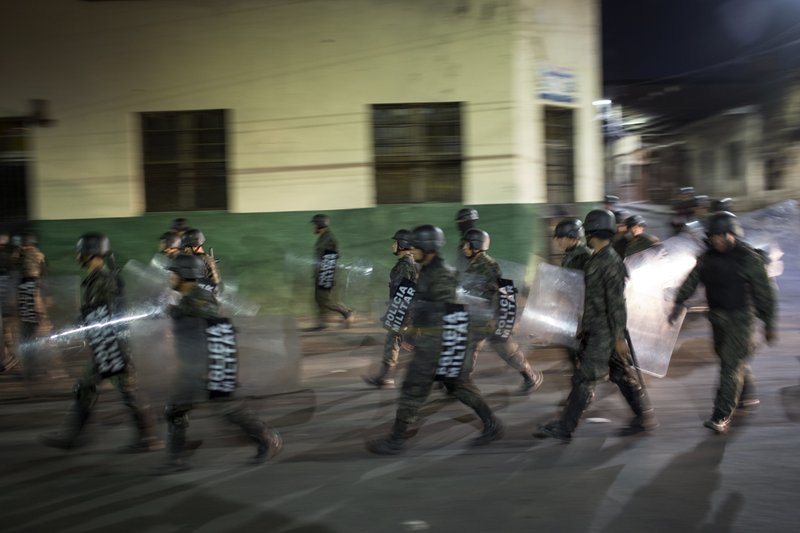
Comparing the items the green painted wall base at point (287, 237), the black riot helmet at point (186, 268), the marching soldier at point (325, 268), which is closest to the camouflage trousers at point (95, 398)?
the black riot helmet at point (186, 268)

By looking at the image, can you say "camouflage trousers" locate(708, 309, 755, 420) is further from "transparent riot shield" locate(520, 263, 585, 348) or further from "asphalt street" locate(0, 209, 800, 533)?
"transparent riot shield" locate(520, 263, 585, 348)

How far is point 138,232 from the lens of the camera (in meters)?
12.3

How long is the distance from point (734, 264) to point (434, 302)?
240cm

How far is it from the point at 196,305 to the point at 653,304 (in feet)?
13.1

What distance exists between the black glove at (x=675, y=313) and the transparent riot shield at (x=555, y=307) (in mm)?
911

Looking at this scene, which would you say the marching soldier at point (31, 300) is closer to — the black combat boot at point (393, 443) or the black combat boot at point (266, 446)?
the black combat boot at point (266, 446)

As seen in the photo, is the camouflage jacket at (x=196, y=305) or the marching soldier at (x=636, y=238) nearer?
the camouflage jacket at (x=196, y=305)

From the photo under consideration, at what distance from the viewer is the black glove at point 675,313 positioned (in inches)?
251

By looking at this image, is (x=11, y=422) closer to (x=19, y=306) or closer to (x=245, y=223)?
(x=19, y=306)

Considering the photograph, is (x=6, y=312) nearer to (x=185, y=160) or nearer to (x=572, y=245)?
(x=185, y=160)

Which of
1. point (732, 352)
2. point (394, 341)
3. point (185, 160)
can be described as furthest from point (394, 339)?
point (185, 160)

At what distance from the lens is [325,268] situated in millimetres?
10977

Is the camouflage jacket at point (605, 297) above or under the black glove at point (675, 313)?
above

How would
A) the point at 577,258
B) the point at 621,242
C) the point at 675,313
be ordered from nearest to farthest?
the point at 675,313
the point at 577,258
the point at 621,242
